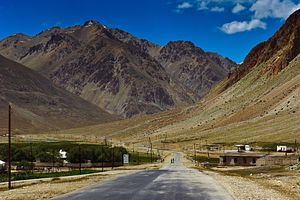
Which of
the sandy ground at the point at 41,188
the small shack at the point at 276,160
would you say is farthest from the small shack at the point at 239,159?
the sandy ground at the point at 41,188

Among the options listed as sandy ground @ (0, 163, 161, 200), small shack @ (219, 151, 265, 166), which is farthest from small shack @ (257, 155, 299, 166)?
sandy ground @ (0, 163, 161, 200)

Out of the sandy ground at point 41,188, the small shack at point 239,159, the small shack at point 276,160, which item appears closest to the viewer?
the sandy ground at point 41,188

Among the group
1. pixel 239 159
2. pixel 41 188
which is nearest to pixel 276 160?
pixel 239 159

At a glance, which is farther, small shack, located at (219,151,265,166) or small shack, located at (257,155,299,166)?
small shack, located at (219,151,265,166)

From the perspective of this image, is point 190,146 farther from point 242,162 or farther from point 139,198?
point 139,198

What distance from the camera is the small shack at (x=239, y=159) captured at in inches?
4569

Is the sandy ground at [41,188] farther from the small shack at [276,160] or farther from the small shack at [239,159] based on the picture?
the small shack at [239,159]

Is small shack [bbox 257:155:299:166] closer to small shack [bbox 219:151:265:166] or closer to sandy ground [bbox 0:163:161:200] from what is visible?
small shack [bbox 219:151:265:166]

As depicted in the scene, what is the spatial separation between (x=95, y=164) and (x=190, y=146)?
62548 mm

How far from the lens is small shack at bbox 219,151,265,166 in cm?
11606

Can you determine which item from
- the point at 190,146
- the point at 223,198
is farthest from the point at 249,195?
the point at 190,146

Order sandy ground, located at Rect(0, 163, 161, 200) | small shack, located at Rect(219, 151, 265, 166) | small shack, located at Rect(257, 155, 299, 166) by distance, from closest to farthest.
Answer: sandy ground, located at Rect(0, 163, 161, 200), small shack, located at Rect(257, 155, 299, 166), small shack, located at Rect(219, 151, 265, 166)

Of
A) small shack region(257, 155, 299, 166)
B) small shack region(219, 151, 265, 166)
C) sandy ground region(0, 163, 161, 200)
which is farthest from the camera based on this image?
small shack region(219, 151, 265, 166)

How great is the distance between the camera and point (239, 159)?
393 feet
